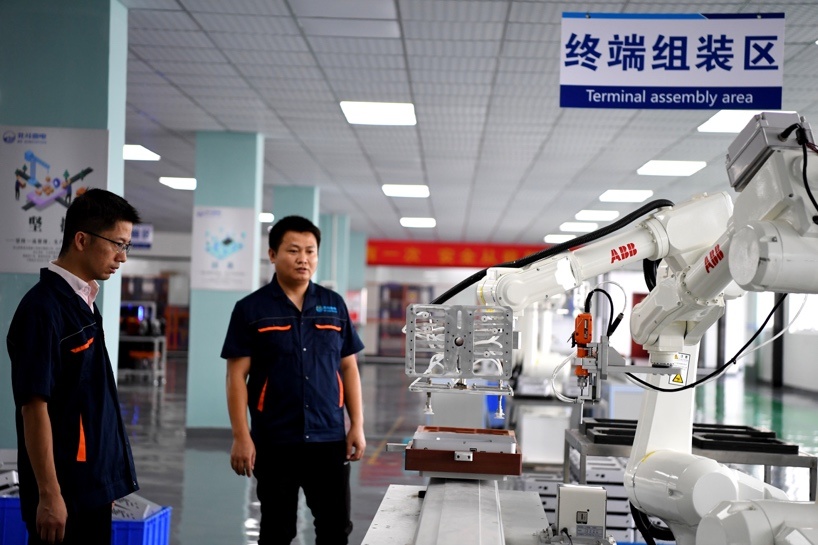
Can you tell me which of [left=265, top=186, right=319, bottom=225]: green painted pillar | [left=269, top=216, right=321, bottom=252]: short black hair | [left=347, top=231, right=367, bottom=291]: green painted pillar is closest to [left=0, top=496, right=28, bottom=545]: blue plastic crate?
[left=269, top=216, right=321, bottom=252]: short black hair

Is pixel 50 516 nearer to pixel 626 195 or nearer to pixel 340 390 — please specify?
pixel 340 390

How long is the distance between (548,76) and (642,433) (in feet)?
11.8

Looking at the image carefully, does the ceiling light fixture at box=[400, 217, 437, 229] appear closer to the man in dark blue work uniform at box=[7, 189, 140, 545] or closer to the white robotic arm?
the white robotic arm

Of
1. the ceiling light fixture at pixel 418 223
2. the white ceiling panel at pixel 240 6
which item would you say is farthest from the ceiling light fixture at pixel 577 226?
the white ceiling panel at pixel 240 6

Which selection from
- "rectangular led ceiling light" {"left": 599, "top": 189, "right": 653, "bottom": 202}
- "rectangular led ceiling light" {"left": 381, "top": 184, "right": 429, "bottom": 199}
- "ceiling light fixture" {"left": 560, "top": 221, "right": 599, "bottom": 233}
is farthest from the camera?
"ceiling light fixture" {"left": 560, "top": 221, "right": 599, "bottom": 233}

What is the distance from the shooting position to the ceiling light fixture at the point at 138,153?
965 cm

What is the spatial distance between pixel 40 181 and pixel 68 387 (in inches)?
107

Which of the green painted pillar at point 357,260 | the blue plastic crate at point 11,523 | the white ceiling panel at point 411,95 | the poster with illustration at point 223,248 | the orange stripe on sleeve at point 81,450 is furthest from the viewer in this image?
the green painted pillar at point 357,260

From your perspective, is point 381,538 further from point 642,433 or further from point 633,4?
point 633,4

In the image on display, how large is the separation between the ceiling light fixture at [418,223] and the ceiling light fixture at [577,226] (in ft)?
8.46

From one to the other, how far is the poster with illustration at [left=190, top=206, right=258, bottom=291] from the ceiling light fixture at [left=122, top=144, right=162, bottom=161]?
1.61m

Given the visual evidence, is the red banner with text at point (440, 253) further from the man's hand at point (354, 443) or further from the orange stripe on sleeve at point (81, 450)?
the orange stripe on sleeve at point (81, 450)

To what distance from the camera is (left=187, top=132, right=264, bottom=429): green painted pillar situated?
340 inches

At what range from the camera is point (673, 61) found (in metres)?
4.25
